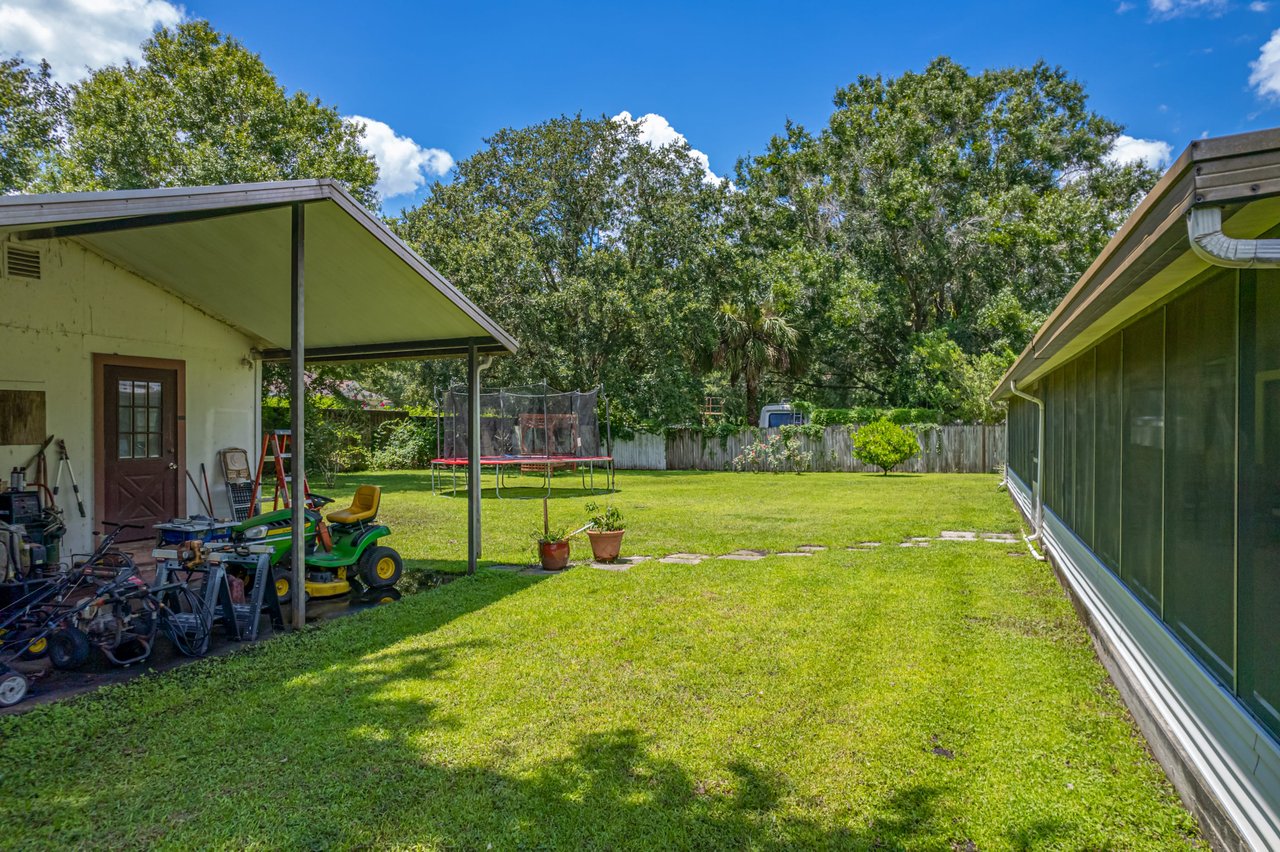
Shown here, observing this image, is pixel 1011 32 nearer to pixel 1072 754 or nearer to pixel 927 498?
pixel 927 498

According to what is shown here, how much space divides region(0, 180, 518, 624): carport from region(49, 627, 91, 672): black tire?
3.78 feet

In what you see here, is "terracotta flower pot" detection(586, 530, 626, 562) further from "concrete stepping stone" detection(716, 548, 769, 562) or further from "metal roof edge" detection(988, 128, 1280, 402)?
"metal roof edge" detection(988, 128, 1280, 402)

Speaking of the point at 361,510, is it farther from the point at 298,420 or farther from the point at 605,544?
the point at 605,544

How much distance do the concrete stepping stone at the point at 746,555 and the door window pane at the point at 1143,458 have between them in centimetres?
381

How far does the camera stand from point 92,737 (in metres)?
3.17

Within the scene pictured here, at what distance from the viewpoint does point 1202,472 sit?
8.33 feet

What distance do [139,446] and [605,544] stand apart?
5.15 m

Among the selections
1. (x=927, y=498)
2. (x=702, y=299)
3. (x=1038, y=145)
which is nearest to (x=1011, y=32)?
(x=1038, y=145)

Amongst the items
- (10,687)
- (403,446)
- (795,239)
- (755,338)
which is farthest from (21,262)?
(795,239)

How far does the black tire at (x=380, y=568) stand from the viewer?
6.03 meters

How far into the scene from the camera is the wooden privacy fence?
20.4 meters

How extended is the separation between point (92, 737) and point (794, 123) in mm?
26439

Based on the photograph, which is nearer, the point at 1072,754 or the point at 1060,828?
the point at 1060,828

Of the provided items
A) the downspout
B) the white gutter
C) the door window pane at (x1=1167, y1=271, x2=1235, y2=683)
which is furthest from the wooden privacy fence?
the white gutter
